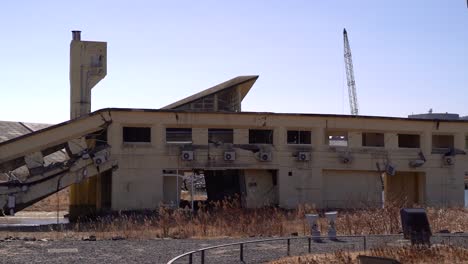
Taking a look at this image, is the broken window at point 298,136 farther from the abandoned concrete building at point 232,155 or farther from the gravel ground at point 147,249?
the gravel ground at point 147,249

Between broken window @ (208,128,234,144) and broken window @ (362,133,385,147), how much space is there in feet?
26.5

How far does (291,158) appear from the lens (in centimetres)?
3766

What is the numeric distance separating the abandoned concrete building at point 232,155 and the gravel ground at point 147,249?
11884 mm

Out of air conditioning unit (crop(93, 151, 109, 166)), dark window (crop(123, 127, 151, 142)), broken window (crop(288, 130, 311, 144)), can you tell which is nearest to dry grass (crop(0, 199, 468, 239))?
air conditioning unit (crop(93, 151, 109, 166))

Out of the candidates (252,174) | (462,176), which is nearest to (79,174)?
(252,174)

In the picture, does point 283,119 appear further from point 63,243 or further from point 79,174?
point 63,243

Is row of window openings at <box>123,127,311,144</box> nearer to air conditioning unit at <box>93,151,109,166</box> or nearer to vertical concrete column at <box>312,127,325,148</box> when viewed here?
vertical concrete column at <box>312,127,325,148</box>

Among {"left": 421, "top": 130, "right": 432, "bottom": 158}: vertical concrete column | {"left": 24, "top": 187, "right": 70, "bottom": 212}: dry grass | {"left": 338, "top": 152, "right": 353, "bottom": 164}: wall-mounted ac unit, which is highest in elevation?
{"left": 421, "top": 130, "right": 432, "bottom": 158}: vertical concrete column

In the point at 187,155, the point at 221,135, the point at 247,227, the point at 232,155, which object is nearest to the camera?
the point at 247,227

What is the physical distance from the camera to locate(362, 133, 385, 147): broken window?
40500mm

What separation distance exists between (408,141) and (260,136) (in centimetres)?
930

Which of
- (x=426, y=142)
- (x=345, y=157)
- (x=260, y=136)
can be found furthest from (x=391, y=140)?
(x=260, y=136)

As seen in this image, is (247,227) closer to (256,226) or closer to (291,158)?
(256,226)

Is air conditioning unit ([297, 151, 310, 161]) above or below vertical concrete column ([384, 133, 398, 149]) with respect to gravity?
below
